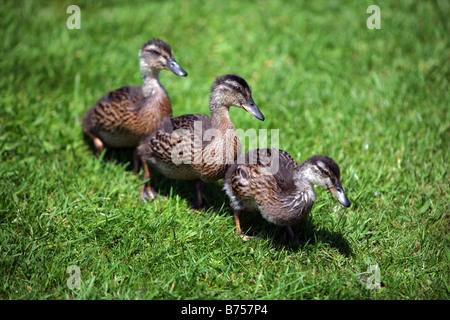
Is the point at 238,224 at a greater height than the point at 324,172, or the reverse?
the point at 324,172

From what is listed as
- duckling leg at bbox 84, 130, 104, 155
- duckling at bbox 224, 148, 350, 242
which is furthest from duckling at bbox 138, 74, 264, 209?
duckling leg at bbox 84, 130, 104, 155

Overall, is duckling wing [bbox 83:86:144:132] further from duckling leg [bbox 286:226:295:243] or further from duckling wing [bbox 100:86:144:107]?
duckling leg [bbox 286:226:295:243]

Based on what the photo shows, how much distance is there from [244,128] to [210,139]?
57.2 inches

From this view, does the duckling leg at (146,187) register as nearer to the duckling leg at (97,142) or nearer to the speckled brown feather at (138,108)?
the speckled brown feather at (138,108)

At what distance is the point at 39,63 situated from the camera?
7.24 metres

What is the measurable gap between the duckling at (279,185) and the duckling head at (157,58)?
152 cm

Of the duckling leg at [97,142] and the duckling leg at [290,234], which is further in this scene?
the duckling leg at [97,142]

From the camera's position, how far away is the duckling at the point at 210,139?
4.84 m

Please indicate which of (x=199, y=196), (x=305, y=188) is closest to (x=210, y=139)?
(x=199, y=196)

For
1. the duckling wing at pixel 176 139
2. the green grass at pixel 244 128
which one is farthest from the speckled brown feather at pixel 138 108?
the green grass at pixel 244 128

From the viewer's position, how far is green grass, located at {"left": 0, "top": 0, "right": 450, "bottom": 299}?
4363 millimetres

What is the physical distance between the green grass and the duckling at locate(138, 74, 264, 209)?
18.1 inches

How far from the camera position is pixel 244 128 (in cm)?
627

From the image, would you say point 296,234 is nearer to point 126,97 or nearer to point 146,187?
point 146,187
